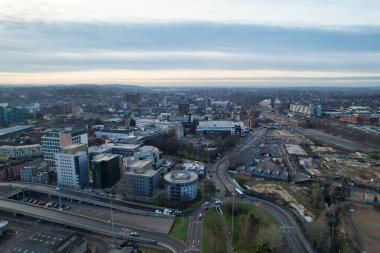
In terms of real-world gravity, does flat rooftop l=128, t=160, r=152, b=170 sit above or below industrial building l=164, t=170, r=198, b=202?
above

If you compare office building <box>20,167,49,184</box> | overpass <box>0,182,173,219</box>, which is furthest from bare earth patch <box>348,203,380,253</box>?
office building <box>20,167,49,184</box>

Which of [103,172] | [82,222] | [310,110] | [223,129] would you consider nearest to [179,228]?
[82,222]

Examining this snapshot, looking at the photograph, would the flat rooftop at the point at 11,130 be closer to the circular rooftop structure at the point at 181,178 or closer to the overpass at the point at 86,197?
the overpass at the point at 86,197

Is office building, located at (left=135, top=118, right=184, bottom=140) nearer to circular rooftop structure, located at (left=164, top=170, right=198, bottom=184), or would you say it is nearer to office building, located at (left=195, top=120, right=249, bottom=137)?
office building, located at (left=195, top=120, right=249, bottom=137)

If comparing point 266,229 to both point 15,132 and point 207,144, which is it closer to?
point 207,144

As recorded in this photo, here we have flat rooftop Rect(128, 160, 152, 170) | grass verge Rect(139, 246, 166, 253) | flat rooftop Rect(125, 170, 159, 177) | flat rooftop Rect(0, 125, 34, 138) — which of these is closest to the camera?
grass verge Rect(139, 246, 166, 253)
